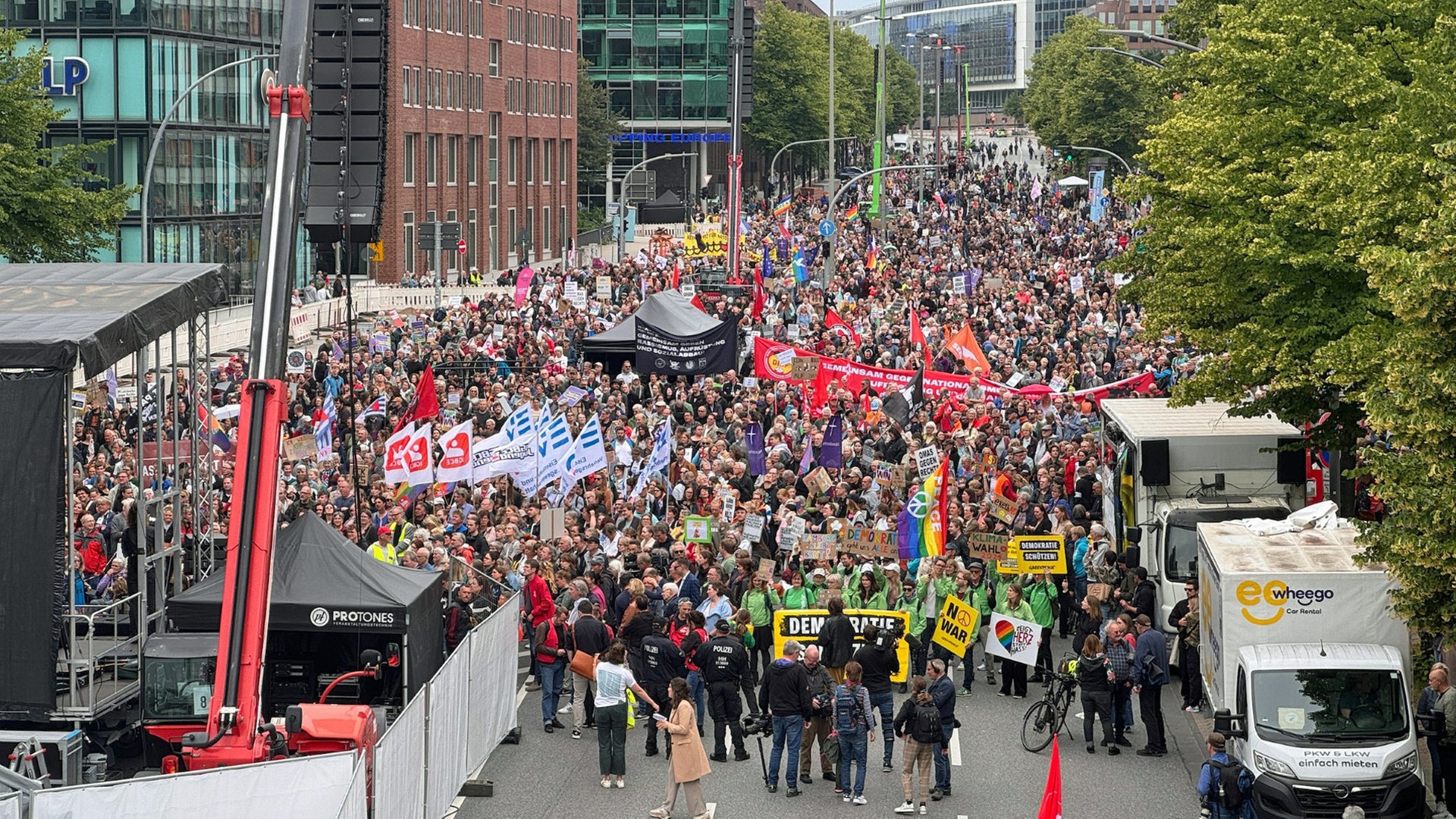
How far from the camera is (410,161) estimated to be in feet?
254

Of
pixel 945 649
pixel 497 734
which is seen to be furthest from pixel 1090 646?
pixel 497 734

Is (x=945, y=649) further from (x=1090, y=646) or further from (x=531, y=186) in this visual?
(x=531, y=186)

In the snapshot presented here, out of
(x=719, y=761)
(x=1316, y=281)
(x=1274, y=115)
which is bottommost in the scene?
(x=719, y=761)

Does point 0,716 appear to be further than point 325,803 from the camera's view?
Yes

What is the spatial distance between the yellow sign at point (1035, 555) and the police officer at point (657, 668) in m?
4.53

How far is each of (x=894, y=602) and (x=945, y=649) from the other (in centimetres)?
71

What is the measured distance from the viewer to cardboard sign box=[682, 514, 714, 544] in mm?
23641

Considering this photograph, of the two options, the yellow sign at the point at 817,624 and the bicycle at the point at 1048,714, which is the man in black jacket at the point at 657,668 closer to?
the yellow sign at the point at 817,624

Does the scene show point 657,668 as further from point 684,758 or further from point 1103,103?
point 1103,103

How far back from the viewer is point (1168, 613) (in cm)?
2183

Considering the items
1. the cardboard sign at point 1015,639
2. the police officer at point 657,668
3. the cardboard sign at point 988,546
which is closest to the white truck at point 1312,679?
the cardboard sign at point 1015,639

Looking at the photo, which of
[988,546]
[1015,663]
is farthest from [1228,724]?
[988,546]

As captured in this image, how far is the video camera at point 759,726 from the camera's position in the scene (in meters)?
17.5

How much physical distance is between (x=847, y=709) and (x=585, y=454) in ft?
33.2
